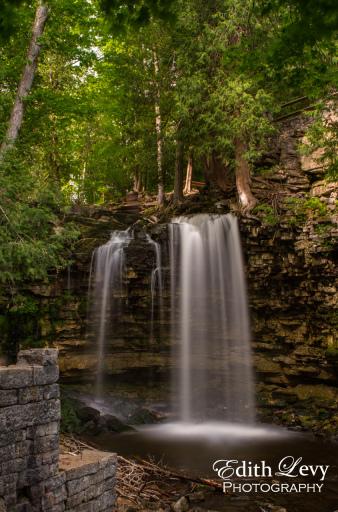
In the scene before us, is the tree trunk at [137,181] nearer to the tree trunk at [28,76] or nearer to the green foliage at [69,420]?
the tree trunk at [28,76]

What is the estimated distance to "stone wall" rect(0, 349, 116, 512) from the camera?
605 cm

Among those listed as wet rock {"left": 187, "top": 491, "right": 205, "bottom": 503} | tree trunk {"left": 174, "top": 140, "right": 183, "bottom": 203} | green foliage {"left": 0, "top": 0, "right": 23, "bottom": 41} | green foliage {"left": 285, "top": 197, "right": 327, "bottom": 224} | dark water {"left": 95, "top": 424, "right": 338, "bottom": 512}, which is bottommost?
dark water {"left": 95, "top": 424, "right": 338, "bottom": 512}

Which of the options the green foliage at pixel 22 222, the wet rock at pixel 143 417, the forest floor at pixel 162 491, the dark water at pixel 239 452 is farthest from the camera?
the wet rock at pixel 143 417

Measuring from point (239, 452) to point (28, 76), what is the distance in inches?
477

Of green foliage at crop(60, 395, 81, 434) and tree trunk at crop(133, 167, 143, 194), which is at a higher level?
tree trunk at crop(133, 167, 143, 194)

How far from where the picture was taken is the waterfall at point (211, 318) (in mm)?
16109

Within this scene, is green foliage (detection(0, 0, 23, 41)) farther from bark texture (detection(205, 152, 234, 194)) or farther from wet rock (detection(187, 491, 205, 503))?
bark texture (detection(205, 152, 234, 194))

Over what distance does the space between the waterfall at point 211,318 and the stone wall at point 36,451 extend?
9229mm

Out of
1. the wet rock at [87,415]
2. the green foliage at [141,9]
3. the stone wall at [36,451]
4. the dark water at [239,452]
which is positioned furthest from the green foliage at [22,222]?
the green foliage at [141,9]

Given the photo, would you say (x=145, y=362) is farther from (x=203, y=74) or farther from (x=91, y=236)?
(x=203, y=74)

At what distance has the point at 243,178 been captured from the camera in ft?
58.6

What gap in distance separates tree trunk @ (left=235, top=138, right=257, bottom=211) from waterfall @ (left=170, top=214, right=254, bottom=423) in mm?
1583

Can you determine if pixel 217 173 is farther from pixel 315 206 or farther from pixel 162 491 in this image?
pixel 162 491

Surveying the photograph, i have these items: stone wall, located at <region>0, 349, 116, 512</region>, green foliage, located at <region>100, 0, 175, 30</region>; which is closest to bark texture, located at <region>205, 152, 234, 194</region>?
stone wall, located at <region>0, 349, 116, 512</region>
